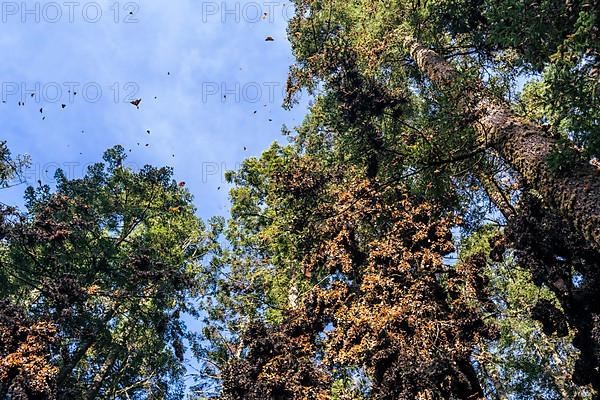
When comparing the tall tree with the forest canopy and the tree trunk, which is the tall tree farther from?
the tree trunk

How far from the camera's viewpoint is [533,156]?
616 cm

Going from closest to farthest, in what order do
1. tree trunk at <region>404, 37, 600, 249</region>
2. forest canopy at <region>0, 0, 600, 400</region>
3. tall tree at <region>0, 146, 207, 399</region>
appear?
tree trunk at <region>404, 37, 600, 249</region> < forest canopy at <region>0, 0, 600, 400</region> < tall tree at <region>0, 146, 207, 399</region>

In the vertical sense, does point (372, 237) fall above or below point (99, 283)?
below

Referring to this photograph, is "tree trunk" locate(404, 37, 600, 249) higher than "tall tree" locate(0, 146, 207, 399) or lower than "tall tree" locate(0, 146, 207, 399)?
lower

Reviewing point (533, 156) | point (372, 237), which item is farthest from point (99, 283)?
point (533, 156)

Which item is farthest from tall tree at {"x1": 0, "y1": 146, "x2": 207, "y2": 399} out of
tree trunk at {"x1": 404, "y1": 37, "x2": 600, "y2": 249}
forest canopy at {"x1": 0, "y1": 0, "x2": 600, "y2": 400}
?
tree trunk at {"x1": 404, "y1": 37, "x2": 600, "y2": 249}

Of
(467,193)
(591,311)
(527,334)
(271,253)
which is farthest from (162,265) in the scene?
(527,334)

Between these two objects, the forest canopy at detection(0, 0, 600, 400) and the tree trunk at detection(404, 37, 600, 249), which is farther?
the forest canopy at detection(0, 0, 600, 400)

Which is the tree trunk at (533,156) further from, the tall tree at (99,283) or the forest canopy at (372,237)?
the tall tree at (99,283)

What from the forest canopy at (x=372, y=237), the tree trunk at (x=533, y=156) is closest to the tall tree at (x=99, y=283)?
the forest canopy at (x=372, y=237)

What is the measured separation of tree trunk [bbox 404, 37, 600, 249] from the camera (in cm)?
519

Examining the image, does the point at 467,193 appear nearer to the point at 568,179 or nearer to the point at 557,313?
the point at 557,313

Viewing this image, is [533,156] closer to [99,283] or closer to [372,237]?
[372,237]

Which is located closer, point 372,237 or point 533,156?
Answer: point 533,156
